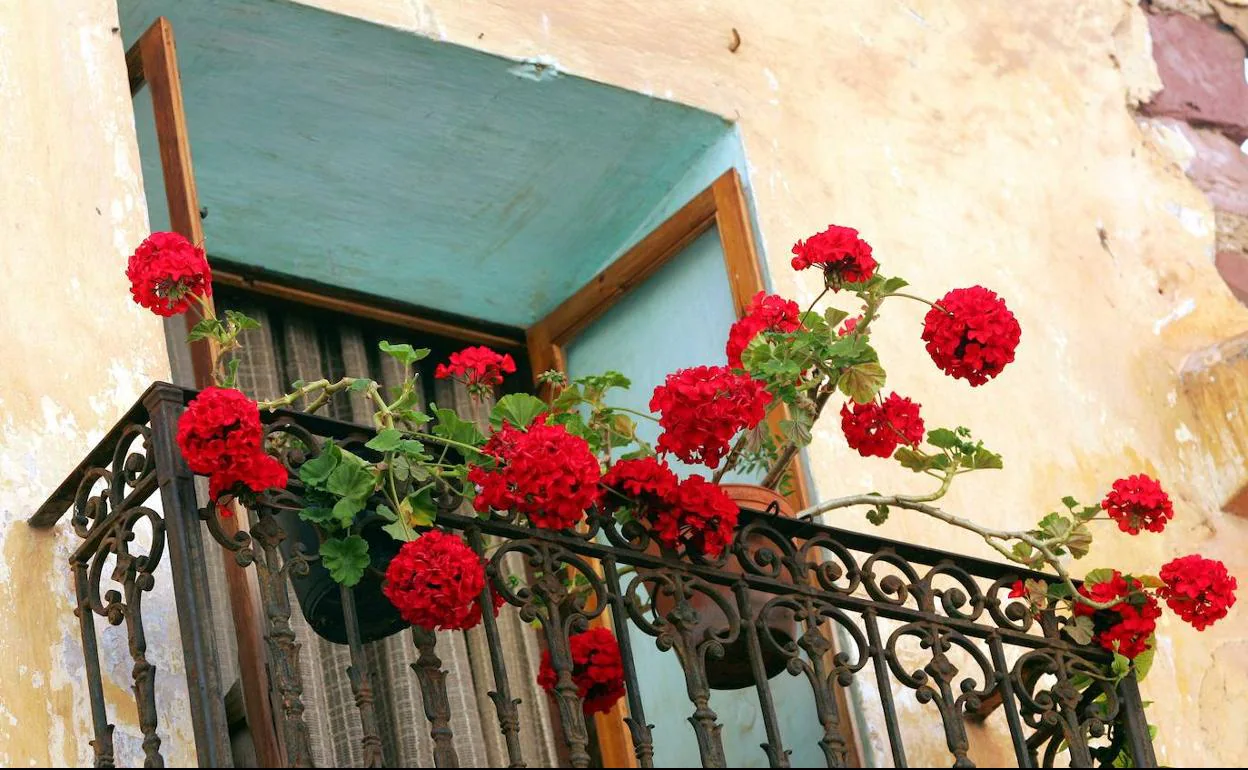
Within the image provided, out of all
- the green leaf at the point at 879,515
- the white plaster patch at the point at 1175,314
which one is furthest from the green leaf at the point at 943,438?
the white plaster patch at the point at 1175,314

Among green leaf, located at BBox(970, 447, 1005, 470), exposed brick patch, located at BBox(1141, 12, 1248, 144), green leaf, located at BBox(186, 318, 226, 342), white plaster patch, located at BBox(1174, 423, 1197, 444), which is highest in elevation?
exposed brick patch, located at BBox(1141, 12, 1248, 144)

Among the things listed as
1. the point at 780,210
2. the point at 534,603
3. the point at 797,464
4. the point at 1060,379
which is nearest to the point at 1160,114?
the point at 1060,379

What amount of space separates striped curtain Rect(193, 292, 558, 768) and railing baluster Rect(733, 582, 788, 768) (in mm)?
719

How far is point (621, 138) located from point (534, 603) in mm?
1959

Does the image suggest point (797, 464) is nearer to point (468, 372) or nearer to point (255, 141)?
point (468, 372)

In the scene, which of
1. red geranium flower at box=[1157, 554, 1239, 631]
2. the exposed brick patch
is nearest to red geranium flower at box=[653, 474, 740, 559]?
red geranium flower at box=[1157, 554, 1239, 631]

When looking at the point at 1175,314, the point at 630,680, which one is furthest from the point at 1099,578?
the point at 1175,314

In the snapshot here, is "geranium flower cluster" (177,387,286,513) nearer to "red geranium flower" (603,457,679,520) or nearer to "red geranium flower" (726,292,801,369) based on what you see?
"red geranium flower" (603,457,679,520)

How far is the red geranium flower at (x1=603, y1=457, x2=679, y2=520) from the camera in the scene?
4055 mm

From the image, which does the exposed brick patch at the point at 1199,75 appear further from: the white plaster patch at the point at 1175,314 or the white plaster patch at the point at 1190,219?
the white plaster patch at the point at 1175,314

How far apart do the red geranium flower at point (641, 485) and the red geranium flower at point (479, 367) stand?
0.30 meters

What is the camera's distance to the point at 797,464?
5148 millimetres

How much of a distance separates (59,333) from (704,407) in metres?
1.26

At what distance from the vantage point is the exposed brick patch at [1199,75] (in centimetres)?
654
